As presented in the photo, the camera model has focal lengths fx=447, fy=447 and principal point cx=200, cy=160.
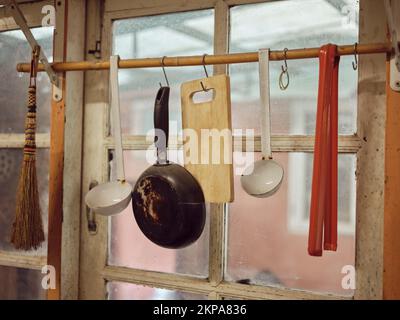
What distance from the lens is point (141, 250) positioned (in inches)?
49.6

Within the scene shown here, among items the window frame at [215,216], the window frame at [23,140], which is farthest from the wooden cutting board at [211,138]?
the window frame at [23,140]

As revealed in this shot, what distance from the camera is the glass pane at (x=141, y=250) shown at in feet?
3.91

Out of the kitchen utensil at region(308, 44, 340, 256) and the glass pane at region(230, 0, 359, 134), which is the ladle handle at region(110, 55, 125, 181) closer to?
the glass pane at region(230, 0, 359, 134)

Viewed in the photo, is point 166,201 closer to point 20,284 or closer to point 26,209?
point 26,209

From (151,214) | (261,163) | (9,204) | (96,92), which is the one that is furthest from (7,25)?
(261,163)

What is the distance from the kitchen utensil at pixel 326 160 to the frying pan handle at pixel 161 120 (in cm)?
35

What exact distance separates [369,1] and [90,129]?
0.80 metres

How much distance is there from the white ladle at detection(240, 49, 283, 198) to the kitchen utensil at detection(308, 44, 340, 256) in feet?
0.30

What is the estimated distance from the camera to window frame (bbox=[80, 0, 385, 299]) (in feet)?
3.23

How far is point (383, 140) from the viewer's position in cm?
97

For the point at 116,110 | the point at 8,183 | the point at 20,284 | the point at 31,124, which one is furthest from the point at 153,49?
the point at 20,284

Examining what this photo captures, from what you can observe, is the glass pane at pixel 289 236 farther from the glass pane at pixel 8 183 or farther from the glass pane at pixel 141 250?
the glass pane at pixel 8 183

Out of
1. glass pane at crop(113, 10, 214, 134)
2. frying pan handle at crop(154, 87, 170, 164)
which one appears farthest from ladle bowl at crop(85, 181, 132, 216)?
glass pane at crop(113, 10, 214, 134)

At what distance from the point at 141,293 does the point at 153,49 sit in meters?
0.69
